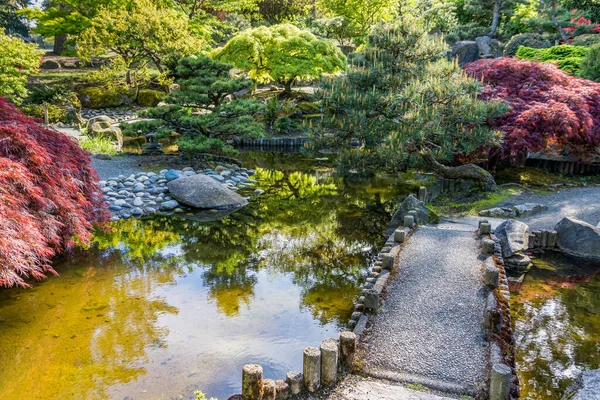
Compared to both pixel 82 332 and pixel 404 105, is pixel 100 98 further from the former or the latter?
pixel 82 332

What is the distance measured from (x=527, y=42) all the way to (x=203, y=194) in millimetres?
16560

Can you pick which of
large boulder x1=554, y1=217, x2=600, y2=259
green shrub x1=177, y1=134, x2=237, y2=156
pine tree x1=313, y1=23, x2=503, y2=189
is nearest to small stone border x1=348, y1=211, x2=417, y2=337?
pine tree x1=313, y1=23, x2=503, y2=189

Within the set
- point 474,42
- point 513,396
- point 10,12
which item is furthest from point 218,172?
point 10,12

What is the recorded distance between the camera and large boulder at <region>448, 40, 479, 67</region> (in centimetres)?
2172

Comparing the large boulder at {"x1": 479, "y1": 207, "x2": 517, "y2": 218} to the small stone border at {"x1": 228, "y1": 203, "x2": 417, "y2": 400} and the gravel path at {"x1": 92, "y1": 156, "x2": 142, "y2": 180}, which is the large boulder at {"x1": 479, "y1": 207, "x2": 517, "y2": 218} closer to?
the small stone border at {"x1": 228, "y1": 203, "x2": 417, "y2": 400}

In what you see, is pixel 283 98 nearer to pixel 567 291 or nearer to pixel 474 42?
pixel 474 42

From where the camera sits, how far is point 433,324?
5.00 m

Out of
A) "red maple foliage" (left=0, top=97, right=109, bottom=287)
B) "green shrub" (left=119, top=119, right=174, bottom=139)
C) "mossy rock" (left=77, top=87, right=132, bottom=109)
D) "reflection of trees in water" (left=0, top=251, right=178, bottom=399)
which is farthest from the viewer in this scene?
"mossy rock" (left=77, top=87, right=132, bottom=109)

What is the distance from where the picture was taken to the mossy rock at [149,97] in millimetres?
22344

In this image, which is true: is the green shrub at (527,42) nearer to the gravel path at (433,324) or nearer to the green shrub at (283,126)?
the green shrub at (283,126)

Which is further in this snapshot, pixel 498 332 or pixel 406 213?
pixel 406 213

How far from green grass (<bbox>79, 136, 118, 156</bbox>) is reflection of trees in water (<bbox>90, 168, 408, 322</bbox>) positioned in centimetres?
565

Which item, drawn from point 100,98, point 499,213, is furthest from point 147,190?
point 100,98

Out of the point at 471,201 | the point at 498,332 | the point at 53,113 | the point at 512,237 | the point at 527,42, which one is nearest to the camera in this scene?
the point at 498,332
